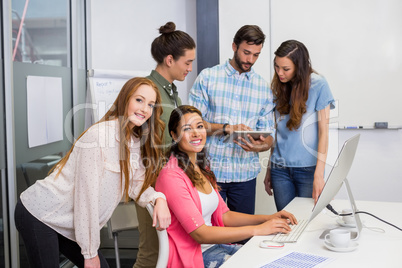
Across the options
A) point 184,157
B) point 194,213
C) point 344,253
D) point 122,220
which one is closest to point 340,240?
point 344,253

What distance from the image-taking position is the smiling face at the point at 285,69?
2469 millimetres

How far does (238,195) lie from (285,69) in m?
0.77

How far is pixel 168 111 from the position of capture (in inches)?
89.4

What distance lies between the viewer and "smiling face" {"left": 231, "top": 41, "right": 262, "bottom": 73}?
2.53 metres

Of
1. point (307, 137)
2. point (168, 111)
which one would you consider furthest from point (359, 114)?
point (168, 111)

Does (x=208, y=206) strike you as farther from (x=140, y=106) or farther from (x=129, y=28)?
(x=129, y=28)

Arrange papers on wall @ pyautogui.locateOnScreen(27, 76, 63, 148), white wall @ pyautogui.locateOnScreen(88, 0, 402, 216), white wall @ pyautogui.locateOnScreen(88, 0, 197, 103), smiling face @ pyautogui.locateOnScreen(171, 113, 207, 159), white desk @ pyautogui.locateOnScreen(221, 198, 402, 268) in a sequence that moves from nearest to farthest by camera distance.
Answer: white desk @ pyautogui.locateOnScreen(221, 198, 402, 268)
smiling face @ pyautogui.locateOnScreen(171, 113, 207, 159)
papers on wall @ pyautogui.locateOnScreen(27, 76, 63, 148)
white wall @ pyautogui.locateOnScreen(88, 0, 402, 216)
white wall @ pyautogui.locateOnScreen(88, 0, 197, 103)

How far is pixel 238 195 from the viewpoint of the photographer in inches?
103

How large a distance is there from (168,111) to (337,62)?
1.85 m

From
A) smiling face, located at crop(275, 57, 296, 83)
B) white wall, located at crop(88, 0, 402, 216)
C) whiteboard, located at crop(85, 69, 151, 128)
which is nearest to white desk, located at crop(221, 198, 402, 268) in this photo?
smiling face, located at crop(275, 57, 296, 83)

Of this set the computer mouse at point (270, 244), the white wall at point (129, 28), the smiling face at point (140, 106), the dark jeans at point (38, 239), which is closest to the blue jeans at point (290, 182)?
the computer mouse at point (270, 244)

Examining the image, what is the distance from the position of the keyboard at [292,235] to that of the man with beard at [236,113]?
783 mm

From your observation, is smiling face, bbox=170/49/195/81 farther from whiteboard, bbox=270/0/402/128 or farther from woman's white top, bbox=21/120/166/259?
whiteboard, bbox=270/0/402/128

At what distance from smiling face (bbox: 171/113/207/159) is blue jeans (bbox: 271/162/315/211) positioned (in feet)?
2.40
